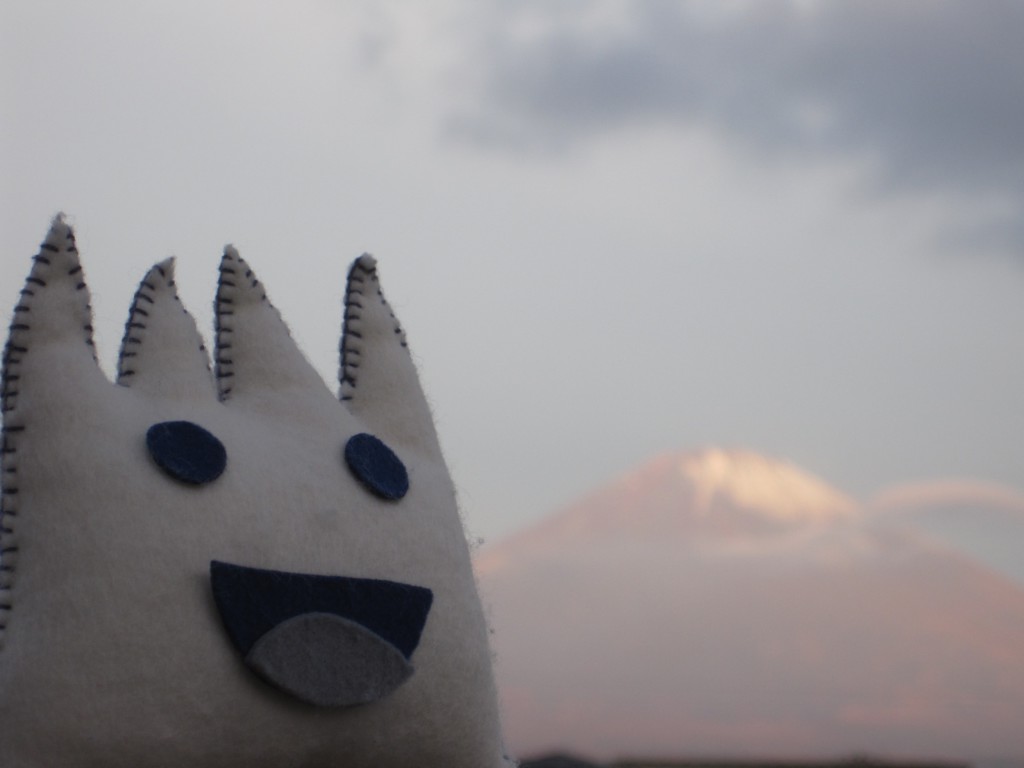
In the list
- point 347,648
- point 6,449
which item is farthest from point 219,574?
point 6,449

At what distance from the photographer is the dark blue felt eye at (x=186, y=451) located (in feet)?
11.6

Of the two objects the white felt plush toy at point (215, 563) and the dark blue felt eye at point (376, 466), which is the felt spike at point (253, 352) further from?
the dark blue felt eye at point (376, 466)

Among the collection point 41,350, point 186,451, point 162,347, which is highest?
point 162,347

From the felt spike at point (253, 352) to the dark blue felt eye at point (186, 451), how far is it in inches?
13.3

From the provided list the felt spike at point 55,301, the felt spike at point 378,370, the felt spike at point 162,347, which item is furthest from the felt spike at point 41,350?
the felt spike at point 378,370

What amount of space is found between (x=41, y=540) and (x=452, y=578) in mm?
1100

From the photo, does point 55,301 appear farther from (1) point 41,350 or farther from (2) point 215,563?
(2) point 215,563

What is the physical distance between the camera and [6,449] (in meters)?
3.53

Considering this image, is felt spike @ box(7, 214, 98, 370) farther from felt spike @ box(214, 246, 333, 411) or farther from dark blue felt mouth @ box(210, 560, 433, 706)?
dark blue felt mouth @ box(210, 560, 433, 706)

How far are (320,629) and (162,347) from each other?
2.92 ft

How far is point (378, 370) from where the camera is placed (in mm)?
4281

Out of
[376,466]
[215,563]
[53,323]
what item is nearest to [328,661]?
[215,563]

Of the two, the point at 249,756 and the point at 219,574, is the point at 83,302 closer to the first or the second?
the point at 219,574

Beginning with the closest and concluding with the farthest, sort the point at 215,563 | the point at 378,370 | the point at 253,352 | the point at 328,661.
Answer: the point at 215,563 < the point at 328,661 < the point at 253,352 < the point at 378,370
